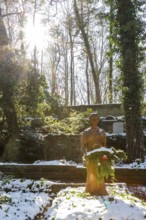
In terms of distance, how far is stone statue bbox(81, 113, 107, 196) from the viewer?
7660 millimetres

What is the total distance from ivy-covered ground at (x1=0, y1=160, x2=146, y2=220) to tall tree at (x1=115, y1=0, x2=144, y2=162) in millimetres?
5064

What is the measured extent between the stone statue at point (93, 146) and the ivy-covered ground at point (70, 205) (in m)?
0.23

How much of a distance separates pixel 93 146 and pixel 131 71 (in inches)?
284

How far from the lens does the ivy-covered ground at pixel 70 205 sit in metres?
6.09

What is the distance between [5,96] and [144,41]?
6819 mm

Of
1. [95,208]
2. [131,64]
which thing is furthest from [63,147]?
[95,208]

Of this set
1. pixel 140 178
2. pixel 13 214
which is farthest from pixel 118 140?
pixel 13 214

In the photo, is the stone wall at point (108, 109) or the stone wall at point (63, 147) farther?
the stone wall at point (108, 109)

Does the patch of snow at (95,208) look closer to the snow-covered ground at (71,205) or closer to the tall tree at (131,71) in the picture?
the snow-covered ground at (71,205)

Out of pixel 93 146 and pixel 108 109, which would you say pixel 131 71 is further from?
pixel 93 146

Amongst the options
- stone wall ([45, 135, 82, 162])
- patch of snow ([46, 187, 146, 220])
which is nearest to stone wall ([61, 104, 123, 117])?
stone wall ([45, 135, 82, 162])

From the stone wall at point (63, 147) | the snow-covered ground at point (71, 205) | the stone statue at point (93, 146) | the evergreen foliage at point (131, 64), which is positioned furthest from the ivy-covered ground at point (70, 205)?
the stone wall at point (63, 147)

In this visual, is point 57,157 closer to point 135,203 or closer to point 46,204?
point 46,204

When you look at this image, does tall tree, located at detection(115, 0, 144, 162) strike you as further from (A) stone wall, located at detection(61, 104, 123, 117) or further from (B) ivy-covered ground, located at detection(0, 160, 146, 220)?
(A) stone wall, located at detection(61, 104, 123, 117)
